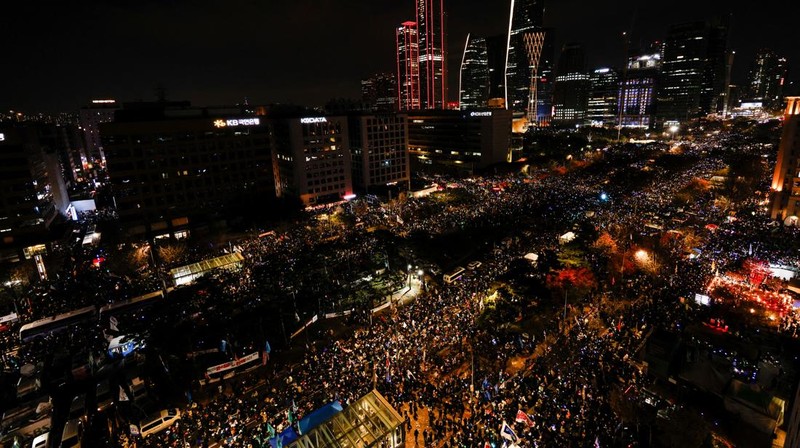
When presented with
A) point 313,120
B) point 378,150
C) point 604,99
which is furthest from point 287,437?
point 604,99

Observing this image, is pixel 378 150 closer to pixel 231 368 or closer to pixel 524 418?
pixel 231 368

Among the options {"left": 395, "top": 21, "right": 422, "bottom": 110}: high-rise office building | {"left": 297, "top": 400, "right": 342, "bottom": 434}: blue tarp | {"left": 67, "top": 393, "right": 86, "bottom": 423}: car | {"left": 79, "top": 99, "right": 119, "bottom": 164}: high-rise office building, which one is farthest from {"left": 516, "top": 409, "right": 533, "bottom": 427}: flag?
{"left": 395, "top": 21, "right": 422, "bottom": 110}: high-rise office building

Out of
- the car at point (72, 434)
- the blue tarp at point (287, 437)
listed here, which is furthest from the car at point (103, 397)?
the blue tarp at point (287, 437)

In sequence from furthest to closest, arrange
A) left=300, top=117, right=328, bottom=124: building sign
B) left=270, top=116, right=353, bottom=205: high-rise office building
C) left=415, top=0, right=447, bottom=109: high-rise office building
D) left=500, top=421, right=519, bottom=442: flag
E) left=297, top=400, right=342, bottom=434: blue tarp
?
left=415, top=0, right=447, bottom=109: high-rise office building
left=270, top=116, right=353, bottom=205: high-rise office building
left=300, top=117, right=328, bottom=124: building sign
left=500, top=421, right=519, bottom=442: flag
left=297, top=400, right=342, bottom=434: blue tarp

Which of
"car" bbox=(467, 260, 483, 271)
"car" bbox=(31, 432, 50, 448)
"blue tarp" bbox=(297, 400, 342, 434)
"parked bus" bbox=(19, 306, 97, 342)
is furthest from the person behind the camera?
"car" bbox=(467, 260, 483, 271)

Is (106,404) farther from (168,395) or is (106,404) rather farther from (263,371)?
(263,371)

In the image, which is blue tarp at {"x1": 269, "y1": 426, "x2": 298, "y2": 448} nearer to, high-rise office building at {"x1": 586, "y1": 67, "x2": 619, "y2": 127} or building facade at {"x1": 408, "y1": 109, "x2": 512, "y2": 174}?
building facade at {"x1": 408, "y1": 109, "x2": 512, "y2": 174}

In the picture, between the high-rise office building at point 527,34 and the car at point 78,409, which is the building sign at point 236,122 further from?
the high-rise office building at point 527,34
